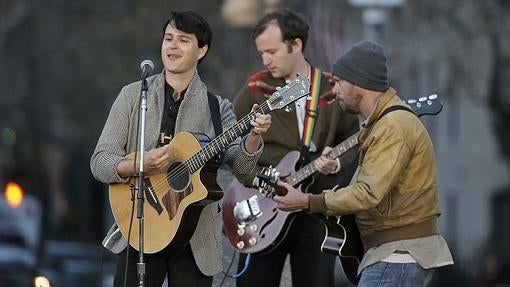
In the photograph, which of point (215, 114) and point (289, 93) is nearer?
point (289, 93)

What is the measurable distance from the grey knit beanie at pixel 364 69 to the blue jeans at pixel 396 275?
0.90 meters

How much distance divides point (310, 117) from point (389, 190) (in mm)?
1763

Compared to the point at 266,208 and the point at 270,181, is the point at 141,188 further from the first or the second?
the point at 266,208

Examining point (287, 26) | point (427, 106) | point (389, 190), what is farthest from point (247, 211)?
point (389, 190)

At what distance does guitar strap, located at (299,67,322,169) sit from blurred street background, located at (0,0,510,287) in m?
10.1

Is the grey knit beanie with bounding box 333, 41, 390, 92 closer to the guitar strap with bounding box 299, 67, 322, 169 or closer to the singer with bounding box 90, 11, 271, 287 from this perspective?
the singer with bounding box 90, 11, 271, 287

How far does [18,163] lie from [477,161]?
1217 centimetres

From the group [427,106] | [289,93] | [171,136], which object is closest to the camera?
[289,93]

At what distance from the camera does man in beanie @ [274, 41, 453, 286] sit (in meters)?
8.01

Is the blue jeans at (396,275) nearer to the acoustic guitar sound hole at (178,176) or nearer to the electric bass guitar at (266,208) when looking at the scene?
the electric bass guitar at (266,208)

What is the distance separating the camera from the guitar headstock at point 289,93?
27.7 feet

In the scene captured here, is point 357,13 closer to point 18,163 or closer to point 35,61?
point 35,61

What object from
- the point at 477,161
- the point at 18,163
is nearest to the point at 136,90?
the point at 18,163

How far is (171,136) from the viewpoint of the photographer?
8617 mm
